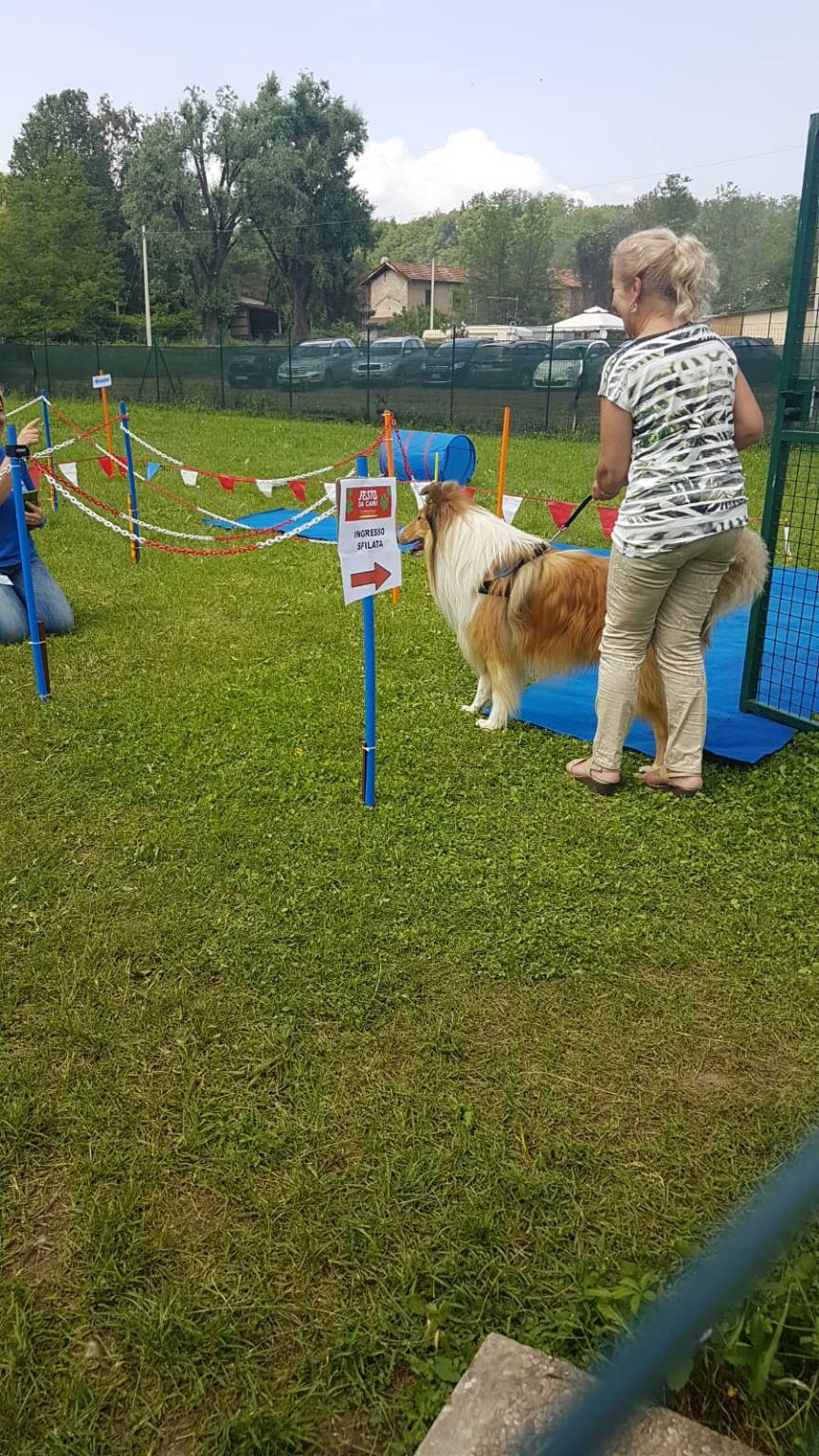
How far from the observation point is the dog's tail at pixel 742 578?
12.9ft

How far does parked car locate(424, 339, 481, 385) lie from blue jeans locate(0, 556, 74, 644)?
16.4 m

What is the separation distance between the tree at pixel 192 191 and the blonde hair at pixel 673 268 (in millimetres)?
50449

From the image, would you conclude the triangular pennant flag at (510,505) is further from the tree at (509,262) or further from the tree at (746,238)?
the tree at (509,262)

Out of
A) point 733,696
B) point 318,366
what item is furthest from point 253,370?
point 733,696

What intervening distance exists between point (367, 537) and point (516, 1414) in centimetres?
292

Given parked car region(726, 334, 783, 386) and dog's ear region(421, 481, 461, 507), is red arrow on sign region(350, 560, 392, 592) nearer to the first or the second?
dog's ear region(421, 481, 461, 507)

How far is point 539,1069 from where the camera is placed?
2.62 meters

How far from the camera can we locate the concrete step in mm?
1537

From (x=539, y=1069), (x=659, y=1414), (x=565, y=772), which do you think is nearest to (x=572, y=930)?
(x=539, y=1069)

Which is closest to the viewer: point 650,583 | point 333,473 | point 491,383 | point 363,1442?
point 363,1442

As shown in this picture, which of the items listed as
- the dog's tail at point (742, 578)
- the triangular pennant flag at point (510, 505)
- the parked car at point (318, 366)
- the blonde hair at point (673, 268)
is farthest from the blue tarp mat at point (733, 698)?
the parked car at point (318, 366)

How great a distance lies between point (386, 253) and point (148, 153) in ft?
244

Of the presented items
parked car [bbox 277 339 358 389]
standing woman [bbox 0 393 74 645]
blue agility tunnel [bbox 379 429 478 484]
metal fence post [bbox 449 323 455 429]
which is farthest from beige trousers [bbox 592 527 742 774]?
parked car [bbox 277 339 358 389]

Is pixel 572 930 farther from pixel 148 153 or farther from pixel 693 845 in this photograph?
pixel 148 153
